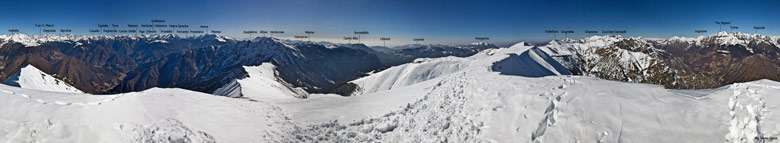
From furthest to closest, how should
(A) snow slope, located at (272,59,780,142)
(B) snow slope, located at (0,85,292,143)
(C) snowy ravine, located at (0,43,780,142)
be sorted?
1. (B) snow slope, located at (0,85,292,143)
2. (C) snowy ravine, located at (0,43,780,142)
3. (A) snow slope, located at (272,59,780,142)

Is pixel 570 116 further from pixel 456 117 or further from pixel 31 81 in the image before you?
pixel 31 81

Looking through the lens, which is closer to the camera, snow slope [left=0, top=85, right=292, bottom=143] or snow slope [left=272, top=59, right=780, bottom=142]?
snow slope [left=272, top=59, right=780, bottom=142]

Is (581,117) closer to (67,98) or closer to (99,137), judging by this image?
(99,137)

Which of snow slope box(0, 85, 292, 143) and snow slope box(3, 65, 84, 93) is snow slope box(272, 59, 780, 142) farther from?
snow slope box(3, 65, 84, 93)

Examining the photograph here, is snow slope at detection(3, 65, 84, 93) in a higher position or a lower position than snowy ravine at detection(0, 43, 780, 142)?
lower

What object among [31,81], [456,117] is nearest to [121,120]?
[456,117]

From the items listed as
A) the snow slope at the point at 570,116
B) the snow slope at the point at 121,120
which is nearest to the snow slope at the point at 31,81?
the snow slope at the point at 121,120

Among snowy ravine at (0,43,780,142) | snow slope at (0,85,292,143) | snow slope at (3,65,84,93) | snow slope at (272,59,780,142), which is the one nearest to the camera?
snow slope at (272,59,780,142)

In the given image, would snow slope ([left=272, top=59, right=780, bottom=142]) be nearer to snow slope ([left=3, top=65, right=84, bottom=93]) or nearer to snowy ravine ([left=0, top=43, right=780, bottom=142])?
snowy ravine ([left=0, top=43, right=780, bottom=142])

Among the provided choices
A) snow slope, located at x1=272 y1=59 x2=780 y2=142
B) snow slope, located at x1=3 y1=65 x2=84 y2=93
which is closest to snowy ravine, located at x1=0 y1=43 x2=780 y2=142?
snow slope, located at x1=272 y1=59 x2=780 y2=142
